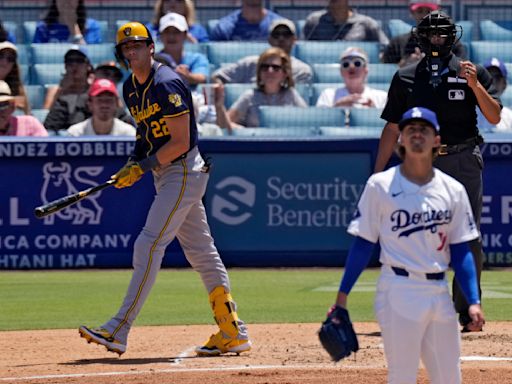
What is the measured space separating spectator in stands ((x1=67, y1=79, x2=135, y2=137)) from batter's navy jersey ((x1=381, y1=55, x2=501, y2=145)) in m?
4.93

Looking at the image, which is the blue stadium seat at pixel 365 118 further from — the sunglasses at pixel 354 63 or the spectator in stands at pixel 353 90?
the sunglasses at pixel 354 63

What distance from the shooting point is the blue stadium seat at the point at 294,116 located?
508 inches

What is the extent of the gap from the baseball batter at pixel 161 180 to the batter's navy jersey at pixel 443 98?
4.25 ft

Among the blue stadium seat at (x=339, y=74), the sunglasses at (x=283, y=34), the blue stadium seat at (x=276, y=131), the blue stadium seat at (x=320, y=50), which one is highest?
the sunglasses at (x=283, y=34)

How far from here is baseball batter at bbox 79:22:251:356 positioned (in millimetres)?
6996

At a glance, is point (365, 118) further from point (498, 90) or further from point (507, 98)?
point (507, 98)

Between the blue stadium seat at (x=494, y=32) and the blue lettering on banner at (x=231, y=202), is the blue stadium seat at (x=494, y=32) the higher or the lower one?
the higher one

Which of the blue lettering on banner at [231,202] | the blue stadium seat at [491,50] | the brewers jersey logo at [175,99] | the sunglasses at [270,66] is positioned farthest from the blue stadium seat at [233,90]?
the brewers jersey logo at [175,99]

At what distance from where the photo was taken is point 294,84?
13.4 meters

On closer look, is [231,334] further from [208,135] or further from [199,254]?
[208,135]

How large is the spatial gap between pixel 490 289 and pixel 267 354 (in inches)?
145

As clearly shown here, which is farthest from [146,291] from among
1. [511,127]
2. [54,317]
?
[511,127]

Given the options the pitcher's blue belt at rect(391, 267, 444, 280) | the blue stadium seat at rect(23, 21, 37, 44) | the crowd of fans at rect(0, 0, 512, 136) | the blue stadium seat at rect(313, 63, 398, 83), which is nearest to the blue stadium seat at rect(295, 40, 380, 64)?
the crowd of fans at rect(0, 0, 512, 136)

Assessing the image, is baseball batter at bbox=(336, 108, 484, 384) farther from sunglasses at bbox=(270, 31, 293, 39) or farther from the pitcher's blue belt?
sunglasses at bbox=(270, 31, 293, 39)
